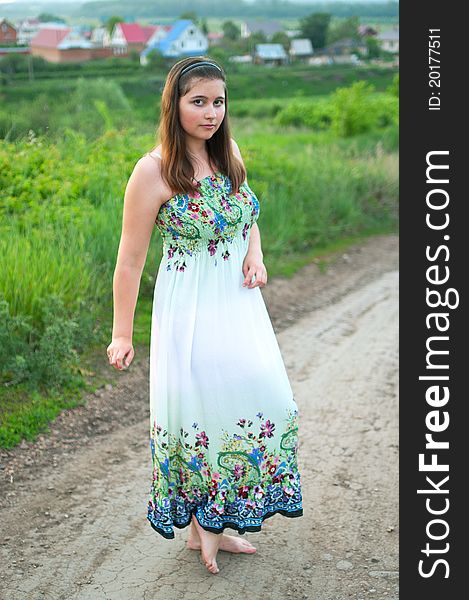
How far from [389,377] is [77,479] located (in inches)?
99.3

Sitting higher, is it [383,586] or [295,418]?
[295,418]

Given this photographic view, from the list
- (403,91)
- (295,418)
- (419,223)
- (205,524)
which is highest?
(403,91)

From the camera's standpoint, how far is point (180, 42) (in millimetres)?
14078

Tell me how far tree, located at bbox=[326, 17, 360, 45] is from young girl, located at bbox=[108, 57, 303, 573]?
593 inches

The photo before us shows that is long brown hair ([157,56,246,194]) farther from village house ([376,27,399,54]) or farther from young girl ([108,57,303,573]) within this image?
village house ([376,27,399,54])

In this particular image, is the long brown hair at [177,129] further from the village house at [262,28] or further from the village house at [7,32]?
the village house at [262,28]

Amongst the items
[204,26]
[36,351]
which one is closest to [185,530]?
[36,351]

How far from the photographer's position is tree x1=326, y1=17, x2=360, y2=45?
58.8 feet

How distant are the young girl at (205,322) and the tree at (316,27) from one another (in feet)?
47.6

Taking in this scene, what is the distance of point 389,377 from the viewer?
6.39 m

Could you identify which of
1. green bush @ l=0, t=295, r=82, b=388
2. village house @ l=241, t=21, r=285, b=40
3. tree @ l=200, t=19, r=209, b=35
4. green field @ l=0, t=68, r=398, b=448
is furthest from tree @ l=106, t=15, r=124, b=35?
green bush @ l=0, t=295, r=82, b=388

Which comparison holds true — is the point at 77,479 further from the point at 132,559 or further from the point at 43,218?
the point at 43,218

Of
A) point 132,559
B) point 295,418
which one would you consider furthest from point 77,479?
point 295,418

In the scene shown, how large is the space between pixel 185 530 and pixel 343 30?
1573 centimetres
